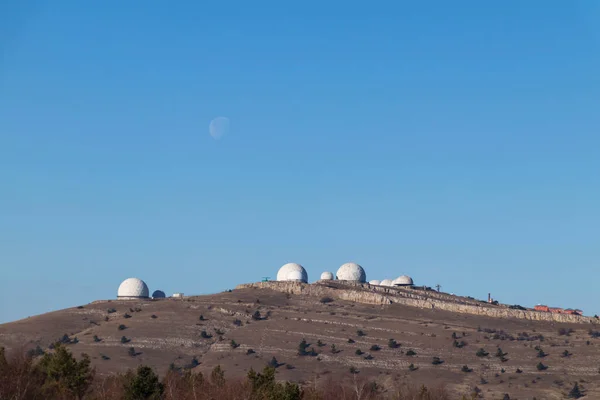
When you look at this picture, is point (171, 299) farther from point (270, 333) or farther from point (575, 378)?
point (575, 378)

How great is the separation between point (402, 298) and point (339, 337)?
633 inches

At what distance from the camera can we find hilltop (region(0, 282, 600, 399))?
71.3 m

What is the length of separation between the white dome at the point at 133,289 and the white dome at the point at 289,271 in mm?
17050

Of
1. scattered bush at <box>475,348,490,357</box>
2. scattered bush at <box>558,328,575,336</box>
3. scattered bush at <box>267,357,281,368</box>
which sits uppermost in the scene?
scattered bush at <box>558,328,575,336</box>

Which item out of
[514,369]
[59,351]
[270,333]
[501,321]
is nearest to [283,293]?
[270,333]

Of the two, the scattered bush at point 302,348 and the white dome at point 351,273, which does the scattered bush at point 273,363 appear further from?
the white dome at point 351,273

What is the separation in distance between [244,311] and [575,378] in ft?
115

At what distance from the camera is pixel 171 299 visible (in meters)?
96.5

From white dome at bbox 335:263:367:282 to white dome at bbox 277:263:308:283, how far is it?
187 inches

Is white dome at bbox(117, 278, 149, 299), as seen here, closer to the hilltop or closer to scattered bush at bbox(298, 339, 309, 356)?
the hilltop

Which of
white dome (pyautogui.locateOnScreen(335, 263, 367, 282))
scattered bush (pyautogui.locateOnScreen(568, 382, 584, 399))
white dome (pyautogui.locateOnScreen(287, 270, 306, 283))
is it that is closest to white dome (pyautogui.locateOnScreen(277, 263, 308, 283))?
white dome (pyautogui.locateOnScreen(287, 270, 306, 283))

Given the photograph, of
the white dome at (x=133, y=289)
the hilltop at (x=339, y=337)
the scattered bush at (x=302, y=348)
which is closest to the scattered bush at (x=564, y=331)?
the hilltop at (x=339, y=337)

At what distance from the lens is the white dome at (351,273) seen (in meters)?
108

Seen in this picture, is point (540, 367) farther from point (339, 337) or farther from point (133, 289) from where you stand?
point (133, 289)
